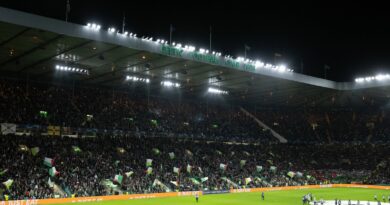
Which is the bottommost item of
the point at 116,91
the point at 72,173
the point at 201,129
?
the point at 72,173

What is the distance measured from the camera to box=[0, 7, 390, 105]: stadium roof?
3653 centimetres

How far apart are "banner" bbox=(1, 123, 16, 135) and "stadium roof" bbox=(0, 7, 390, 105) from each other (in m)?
7.17

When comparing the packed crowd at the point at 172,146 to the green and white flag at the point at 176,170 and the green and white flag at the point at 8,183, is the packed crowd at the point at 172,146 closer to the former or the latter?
the green and white flag at the point at 176,170

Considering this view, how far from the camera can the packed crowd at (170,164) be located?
4175 centimetres

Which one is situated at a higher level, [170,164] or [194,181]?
[170,164]

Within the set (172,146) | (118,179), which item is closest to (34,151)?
(118,179)

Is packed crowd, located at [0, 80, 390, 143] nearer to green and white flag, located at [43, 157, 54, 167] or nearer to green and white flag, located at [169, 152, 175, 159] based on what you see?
green and white flag, located at [169, 152, 175, 159]

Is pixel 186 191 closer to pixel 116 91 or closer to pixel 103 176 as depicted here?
pixel 103 176

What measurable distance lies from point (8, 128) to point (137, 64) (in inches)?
645

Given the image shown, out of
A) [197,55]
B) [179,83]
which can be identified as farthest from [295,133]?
[197,55]

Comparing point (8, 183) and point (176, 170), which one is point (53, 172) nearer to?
point (8, 183)

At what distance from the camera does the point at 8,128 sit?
1871 inches

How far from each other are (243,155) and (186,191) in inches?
841

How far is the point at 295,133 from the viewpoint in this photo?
84188 millimetres
